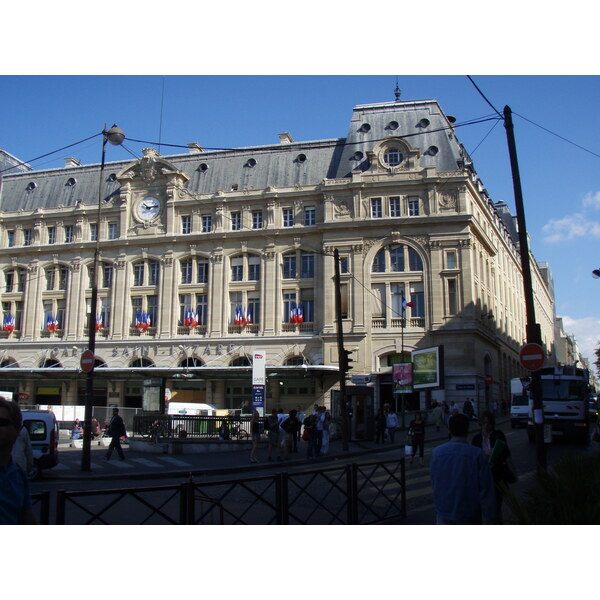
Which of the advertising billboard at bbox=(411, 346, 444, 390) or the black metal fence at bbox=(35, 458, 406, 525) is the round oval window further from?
the black metal fence at bbox=(35, 458, 406, 525)

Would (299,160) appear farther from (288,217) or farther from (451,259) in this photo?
(451,259)

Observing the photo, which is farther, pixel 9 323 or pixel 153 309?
pixel 9 323

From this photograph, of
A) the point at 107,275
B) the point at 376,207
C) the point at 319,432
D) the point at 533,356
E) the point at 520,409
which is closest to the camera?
the point at 533,356

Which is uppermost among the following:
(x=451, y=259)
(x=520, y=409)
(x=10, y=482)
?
(x=451, y=259)

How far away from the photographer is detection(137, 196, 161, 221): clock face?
170 feet

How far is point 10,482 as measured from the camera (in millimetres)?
4172

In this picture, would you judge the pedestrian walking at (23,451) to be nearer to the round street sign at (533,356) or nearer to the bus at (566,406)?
the round street sign at (533,356)

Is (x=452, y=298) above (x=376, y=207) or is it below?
below

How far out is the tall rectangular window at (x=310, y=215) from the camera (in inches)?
1911

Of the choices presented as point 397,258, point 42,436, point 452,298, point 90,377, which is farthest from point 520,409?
point 42,436

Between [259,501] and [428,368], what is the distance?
2634 cm

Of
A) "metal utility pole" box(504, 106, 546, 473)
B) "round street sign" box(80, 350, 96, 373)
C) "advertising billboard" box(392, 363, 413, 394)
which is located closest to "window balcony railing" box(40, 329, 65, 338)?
"advertising billboard" box(392, 363, 413, 394)

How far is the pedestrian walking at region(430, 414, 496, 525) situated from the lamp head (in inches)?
701

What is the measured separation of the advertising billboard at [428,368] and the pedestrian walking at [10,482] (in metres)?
28.2
